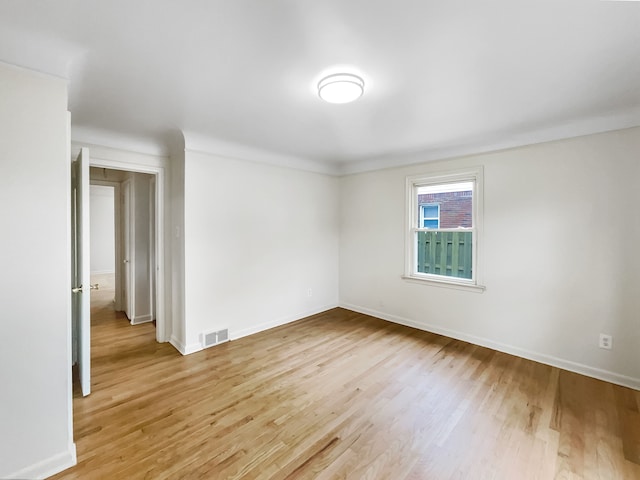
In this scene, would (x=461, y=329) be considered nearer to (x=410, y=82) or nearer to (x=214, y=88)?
(x=410, y=82)

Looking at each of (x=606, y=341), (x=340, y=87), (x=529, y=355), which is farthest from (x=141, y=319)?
(x=606, y=341)

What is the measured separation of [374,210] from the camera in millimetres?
4453

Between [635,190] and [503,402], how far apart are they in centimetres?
220

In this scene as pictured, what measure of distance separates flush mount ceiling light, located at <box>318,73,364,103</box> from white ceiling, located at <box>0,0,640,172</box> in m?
0.08

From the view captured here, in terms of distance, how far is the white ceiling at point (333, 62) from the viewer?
137cm

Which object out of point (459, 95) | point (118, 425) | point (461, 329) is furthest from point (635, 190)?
point (118, 425)

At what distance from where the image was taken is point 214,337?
3389 millimetres

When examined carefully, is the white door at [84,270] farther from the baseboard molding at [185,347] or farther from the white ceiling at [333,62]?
the baseboard molding at [185,347]

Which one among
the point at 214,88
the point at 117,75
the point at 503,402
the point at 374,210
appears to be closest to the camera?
the point at 117,75

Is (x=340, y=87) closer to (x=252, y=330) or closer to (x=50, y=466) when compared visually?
(x=50, y=466)

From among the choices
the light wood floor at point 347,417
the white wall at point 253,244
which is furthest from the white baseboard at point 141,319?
the white wall at point 253,244

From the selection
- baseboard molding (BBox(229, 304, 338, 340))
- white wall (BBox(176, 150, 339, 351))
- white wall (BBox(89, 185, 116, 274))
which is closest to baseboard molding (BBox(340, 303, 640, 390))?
baseboard molding (BBox(229, 304, 338, 340))

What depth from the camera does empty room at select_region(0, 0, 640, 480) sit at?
154cm

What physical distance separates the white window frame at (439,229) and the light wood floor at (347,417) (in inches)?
32.9
